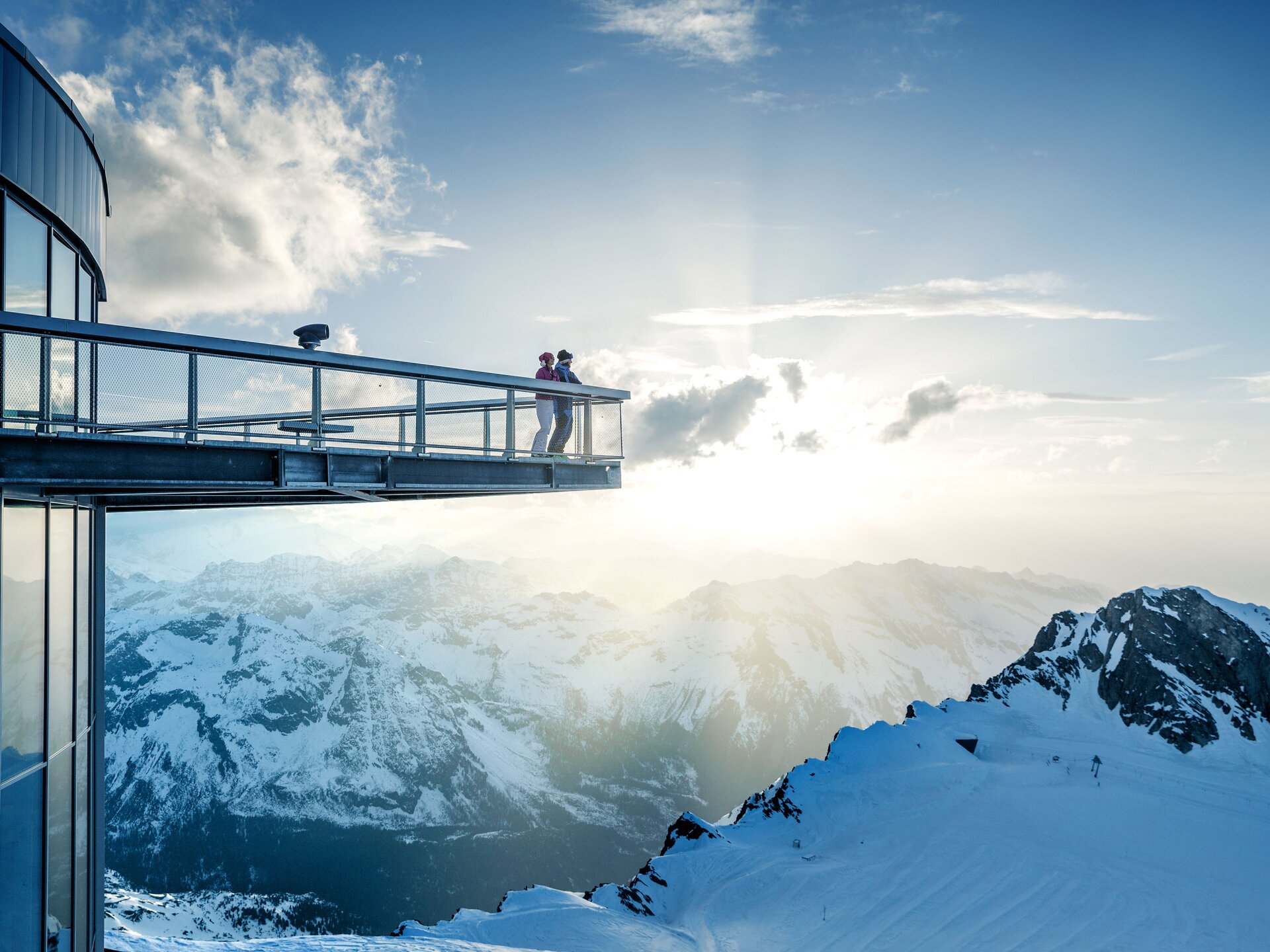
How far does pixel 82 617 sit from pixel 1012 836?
5061 cm

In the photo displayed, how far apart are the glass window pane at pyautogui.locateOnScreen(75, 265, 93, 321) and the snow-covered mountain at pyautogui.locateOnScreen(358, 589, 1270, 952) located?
18.0m

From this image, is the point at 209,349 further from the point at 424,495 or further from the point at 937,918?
the point at 937,918

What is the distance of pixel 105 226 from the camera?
14383mm

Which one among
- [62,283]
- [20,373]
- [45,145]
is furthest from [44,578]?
[45,145]

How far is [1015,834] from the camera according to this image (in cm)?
4538

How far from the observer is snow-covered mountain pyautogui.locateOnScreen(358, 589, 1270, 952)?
36.5 m

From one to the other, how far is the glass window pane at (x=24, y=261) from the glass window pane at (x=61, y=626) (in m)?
2.80

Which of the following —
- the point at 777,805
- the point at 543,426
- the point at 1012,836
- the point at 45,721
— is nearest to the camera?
the point at 45,721

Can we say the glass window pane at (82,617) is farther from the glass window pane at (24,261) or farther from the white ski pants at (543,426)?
the white ski pants at (543,426)

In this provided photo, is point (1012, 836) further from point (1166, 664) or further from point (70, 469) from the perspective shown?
point (70, 469)

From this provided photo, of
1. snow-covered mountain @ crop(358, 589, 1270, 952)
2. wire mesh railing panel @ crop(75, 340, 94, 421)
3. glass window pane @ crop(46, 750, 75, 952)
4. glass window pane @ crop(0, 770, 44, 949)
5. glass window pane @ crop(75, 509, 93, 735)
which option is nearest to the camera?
glass window pane @ crop(0, 770, 44, 949)

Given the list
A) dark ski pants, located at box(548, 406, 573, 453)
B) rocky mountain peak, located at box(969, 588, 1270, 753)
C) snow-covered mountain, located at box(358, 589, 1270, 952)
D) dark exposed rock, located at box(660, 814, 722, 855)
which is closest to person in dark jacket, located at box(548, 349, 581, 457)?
dark ski pants, located at box(548, 406, 573, 453)

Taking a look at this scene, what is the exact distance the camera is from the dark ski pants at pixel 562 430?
1534 cm

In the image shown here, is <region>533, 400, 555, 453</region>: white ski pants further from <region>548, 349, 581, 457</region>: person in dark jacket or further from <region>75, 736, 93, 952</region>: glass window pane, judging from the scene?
<region>75, 736, 93, 952</region>: glass window pane
